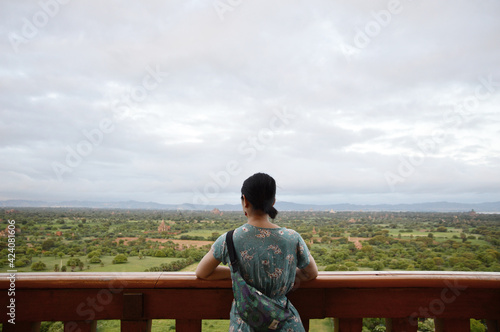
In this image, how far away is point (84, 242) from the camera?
2463mm

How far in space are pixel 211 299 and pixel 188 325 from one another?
0.16 metres

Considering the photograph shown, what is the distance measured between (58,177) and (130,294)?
218cm

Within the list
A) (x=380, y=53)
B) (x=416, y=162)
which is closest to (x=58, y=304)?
(x=416, y=162)

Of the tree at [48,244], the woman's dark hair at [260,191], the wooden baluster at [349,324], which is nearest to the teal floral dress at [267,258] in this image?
the woman's dark hair at [260,191]

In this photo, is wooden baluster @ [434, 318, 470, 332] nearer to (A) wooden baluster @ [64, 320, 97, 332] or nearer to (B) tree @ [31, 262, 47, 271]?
(A) wooden baluster @ [64, 320, 97, 332]

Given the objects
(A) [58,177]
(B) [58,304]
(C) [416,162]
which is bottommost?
(B) [58,304]

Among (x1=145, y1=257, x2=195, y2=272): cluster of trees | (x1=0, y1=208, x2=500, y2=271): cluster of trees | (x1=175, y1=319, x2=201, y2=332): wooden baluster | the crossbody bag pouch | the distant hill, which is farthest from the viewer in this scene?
the distant hill

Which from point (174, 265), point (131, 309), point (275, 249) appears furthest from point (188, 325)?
point (174, 265)

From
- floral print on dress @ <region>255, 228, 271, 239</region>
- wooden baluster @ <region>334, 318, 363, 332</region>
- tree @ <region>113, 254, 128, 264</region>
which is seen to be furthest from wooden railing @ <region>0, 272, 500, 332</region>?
tree @ <region>113, 254, 128, 264</region>

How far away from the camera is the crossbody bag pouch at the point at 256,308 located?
1021 millimetres

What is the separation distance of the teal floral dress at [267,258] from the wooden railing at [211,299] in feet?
0.27

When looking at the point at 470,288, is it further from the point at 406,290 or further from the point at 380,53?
the point at 380,53

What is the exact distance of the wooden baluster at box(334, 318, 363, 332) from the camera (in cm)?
115

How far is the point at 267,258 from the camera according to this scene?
44.1 inches
